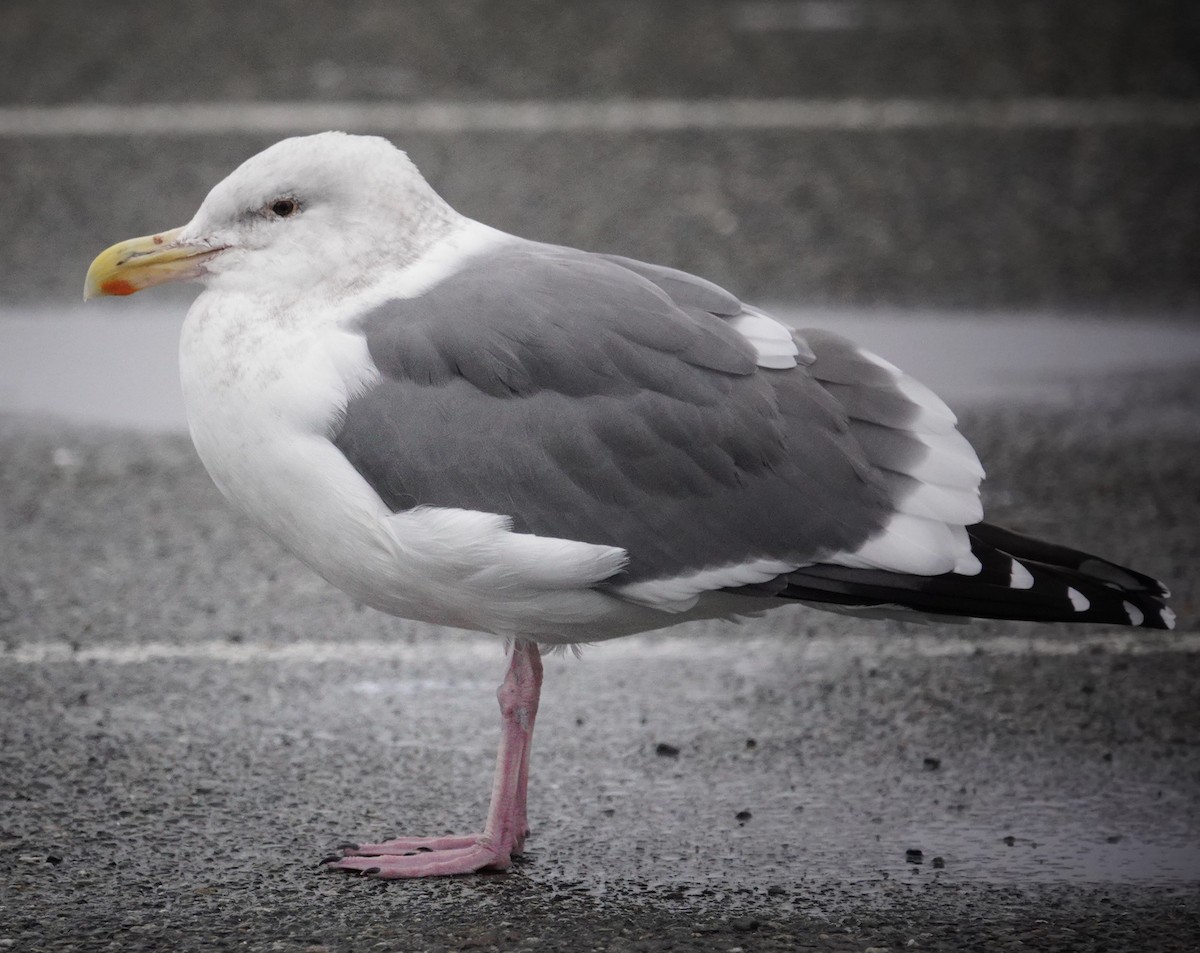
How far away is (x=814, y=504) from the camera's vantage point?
3223mm

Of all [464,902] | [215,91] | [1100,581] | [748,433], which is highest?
[215,91]

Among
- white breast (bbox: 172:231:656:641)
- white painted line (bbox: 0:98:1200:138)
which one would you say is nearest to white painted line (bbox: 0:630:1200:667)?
white breast (bbox: 172:231:656:641)

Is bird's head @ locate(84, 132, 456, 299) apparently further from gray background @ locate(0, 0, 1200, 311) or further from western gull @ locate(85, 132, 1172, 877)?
gray background @ locate(0, 0, 1200, 311)

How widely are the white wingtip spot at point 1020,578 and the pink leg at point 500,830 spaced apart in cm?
96

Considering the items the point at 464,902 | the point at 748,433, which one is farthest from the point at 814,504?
the point at 464,902

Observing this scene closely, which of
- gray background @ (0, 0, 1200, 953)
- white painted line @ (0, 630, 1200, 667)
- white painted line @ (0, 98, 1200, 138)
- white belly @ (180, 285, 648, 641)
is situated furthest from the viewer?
white painted line @ (0, 98, 1200, 138)

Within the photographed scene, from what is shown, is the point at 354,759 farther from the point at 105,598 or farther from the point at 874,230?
the point at 874,230

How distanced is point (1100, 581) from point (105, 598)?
8.68 feet

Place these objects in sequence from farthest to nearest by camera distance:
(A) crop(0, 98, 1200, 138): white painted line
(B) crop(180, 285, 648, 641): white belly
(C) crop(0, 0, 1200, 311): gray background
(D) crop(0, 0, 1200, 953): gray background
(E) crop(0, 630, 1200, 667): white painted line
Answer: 1. (A) crop(0, 98, 1200, 138): white painted line
2. (C) crop(0, 0, 1200, 311): gray background
3. (E) crop(0, 630, 1200, 667): white painted line
4. (D) crop(0, 0, 1200, 953): gray background
5. (B) crop(180, 285, 648, 641): white belly

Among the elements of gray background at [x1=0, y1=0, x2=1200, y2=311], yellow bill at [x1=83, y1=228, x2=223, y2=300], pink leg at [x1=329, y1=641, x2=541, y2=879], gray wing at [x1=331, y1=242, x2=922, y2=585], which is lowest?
pink leg at [x1=329, y1=641, x2=541, y2=879]

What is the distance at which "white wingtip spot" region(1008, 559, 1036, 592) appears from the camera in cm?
319

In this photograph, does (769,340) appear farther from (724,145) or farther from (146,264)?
(724,145)

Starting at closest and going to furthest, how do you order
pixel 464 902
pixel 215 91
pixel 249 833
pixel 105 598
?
pixel 464 902 < pixel 249 833 < pixel 105 598 < pixel 215 91

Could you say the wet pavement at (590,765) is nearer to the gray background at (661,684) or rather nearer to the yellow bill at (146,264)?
the gray background at (661,684)
